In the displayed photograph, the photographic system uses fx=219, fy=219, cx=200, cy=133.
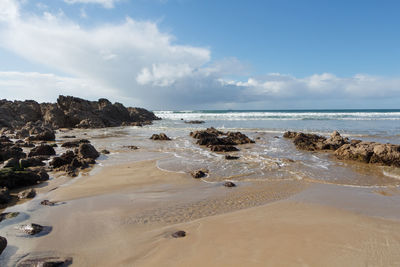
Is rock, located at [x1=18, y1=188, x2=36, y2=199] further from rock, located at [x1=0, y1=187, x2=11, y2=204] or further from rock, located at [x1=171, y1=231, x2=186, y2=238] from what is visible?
rock, located at [x1=171, y1=231, x2=186, y2=238]

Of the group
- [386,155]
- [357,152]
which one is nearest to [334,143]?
[357,152]

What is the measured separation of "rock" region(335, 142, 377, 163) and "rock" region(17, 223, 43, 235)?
1082cm

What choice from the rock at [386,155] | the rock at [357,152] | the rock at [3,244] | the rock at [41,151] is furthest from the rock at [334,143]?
the rock at [41,151]

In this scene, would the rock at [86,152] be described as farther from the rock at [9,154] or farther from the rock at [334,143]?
the rock at [334,143]

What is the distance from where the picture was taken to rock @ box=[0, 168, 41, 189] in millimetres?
5721

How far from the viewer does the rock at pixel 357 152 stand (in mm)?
8992

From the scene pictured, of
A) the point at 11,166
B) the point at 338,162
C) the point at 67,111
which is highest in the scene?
the point at 67,111

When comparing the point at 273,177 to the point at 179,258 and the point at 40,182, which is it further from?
the point at 40,182

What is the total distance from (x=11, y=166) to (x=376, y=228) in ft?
30.2

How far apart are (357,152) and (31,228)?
436 inches

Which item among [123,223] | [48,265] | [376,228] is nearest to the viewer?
[48,265]

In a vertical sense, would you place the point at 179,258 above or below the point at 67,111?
below

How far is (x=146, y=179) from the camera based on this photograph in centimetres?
668

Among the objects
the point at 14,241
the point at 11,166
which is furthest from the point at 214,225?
the point at 11,166
